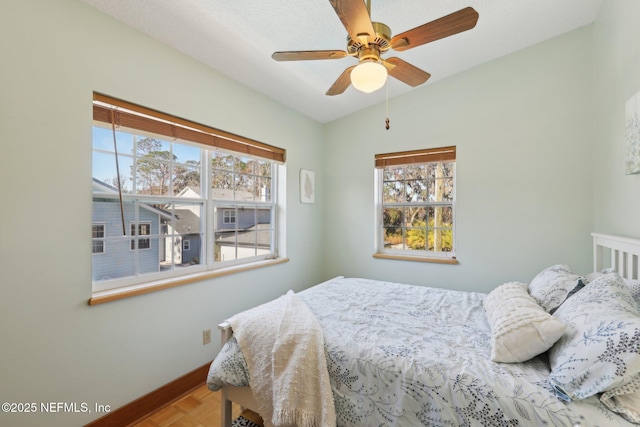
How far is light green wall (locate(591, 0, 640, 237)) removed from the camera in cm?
176

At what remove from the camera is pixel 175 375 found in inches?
82.4

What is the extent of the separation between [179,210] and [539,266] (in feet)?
10.5

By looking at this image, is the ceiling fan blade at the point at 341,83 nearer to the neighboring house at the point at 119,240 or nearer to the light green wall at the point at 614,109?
the neighboring house at the point at 119,240

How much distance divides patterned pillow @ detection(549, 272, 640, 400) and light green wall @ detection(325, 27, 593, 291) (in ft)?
5.13

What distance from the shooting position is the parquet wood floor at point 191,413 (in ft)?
5.99

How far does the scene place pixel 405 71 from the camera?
1.81 m

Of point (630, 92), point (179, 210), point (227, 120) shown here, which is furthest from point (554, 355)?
point (227, 120)

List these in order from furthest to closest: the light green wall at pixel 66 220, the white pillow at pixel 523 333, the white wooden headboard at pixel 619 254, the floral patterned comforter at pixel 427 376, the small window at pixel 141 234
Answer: the small window at pixel 141 234 < the white wooden headboard at pixel 619 254 < the light green wall at pixel 66 220 < the white pillow at pixel 523 333 < the floral patterned comforter at pixel 427 376

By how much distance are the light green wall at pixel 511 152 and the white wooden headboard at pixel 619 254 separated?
29 cm

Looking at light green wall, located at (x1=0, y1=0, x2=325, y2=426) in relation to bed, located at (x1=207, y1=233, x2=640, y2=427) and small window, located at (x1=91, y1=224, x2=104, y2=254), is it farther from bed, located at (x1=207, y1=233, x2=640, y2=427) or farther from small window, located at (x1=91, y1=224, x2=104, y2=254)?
bed, located at (x1=207, y1=233, x2=640, y2=427)

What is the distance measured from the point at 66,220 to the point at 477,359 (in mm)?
2181

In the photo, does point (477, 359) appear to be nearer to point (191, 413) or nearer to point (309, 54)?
point (309, 54)

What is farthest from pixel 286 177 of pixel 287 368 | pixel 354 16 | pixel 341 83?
pixel 287 368

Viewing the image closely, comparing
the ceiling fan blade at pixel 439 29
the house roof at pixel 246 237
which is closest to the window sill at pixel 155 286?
the house roof at pixel 246 237
